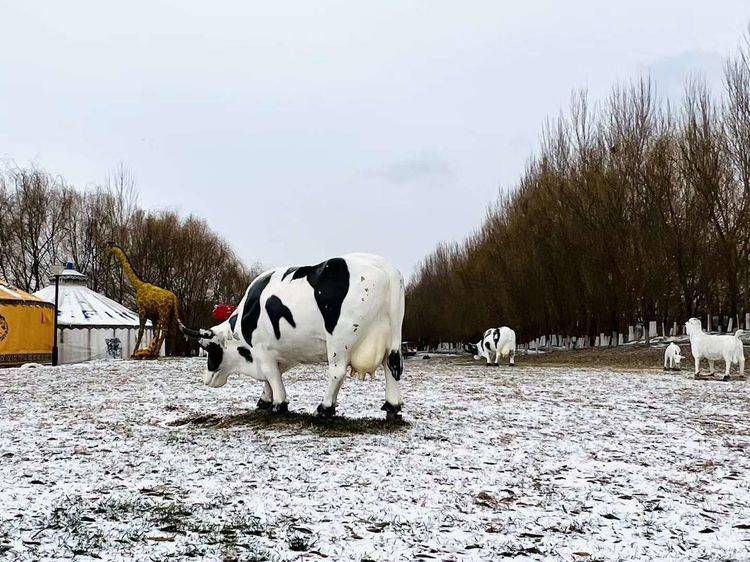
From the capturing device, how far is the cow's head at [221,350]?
915cm

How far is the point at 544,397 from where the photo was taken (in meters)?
12.0

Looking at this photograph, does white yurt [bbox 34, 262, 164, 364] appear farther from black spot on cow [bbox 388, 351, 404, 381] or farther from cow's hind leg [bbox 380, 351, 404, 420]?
black spot on cow [bbox 388, 351, 404, 381]

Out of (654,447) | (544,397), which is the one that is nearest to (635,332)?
(544,397)

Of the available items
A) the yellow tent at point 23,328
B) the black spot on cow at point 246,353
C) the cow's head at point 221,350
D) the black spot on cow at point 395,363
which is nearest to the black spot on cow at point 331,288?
the black spot on cow at point 395,363

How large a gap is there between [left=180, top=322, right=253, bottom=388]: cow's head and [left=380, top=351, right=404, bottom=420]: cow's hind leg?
7.40 ft

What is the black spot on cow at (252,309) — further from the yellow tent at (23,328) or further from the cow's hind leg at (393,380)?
the yellow tent at (23,328)

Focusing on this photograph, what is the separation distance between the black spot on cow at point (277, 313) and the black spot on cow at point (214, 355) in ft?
4.92

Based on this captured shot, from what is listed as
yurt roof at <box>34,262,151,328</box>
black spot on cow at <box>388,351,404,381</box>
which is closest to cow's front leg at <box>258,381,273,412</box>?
black spot on cow at <box>388,351,404,381</box>

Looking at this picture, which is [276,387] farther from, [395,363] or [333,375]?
[395,363]

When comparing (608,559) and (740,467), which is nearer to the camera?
(608,559)

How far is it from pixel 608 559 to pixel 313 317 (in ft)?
15.5

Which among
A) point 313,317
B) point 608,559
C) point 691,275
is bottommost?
point 608,559

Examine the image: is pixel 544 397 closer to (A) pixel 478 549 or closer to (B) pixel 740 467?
(B) pixel 740 467

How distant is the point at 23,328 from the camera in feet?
82.1
